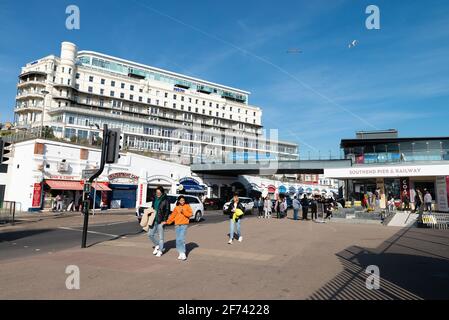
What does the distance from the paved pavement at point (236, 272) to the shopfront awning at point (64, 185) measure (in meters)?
19.9

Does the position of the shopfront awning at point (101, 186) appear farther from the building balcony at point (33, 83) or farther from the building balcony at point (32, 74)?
the building balcony at point (32, 74)

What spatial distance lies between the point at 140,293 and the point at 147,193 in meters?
32.7

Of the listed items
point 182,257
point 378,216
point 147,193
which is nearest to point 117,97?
point 147,193

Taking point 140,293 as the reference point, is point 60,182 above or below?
above

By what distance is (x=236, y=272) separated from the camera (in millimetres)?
7074

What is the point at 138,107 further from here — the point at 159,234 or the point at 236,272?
the point at 236,272

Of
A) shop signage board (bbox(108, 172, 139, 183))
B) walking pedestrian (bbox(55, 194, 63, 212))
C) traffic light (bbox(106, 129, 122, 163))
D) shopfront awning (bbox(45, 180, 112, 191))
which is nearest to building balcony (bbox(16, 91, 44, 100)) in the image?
shop signage board (bbox(108, 172, 139, 183))

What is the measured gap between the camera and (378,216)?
21391 millimetres

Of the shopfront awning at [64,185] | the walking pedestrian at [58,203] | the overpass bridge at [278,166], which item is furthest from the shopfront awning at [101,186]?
the overpass bridge at [278,166]

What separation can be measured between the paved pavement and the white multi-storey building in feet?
159

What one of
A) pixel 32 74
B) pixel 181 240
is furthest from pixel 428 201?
pixel 32 74

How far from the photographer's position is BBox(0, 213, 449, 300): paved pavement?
219 inches

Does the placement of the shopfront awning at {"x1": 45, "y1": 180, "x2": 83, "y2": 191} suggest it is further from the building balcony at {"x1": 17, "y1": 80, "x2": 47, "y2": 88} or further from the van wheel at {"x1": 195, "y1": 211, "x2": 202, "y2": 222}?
the building balcony at {"x1": 17, "y1": 80, "x2": 47, "y2": 88}
